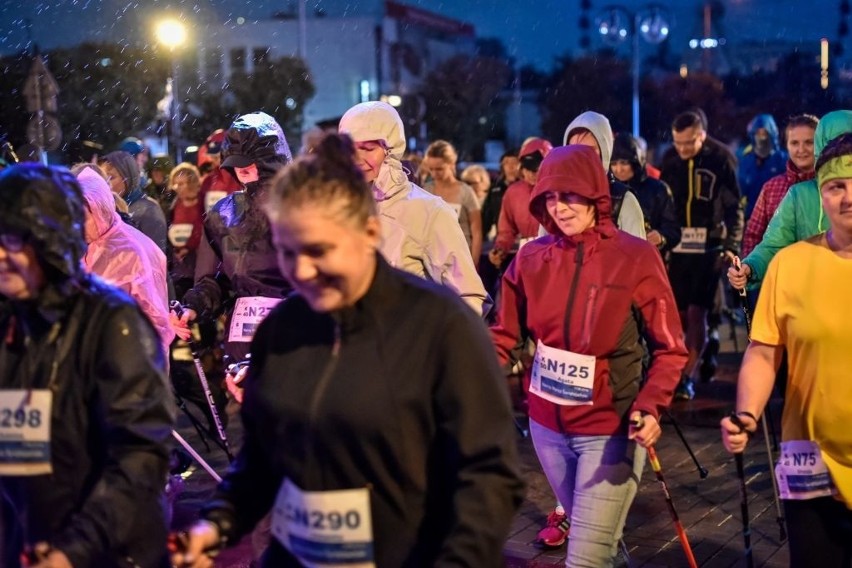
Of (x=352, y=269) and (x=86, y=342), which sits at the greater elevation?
(x=352, y=269)

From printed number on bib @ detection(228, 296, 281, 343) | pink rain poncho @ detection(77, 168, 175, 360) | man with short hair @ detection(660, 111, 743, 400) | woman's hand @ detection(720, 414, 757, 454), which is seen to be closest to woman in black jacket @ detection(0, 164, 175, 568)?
woman's hand @ detection(720, 414, 757, 454)

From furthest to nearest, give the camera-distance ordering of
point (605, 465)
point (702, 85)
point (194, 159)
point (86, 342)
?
point (702, 85), point (194, 159), point (605, 465), point (86, 342)

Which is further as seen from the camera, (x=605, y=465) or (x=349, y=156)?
(x=605, y=465)

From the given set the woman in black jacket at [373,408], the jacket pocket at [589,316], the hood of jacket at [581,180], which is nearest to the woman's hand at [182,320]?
the hood of jacket at [581,180]

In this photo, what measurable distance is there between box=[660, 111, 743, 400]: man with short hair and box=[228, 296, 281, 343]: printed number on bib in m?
5.68

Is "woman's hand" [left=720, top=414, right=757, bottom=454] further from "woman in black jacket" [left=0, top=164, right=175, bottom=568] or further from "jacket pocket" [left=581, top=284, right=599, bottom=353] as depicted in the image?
"woman in black jacket" [left=0, top=164, right=175, bottom=568]

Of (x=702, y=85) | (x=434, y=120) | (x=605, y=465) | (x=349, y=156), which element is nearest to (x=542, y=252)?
(x=605, y=465)

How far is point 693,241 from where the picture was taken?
10.9 metres

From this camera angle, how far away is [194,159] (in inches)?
704

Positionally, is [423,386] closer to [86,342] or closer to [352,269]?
[352,269]

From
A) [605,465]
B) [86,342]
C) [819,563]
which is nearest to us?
[86,342]

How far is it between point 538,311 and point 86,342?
220cm

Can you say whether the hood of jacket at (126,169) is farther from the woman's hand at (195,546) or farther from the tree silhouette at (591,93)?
the tree silhouette at (591,93)

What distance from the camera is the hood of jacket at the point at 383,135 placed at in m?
5.80
